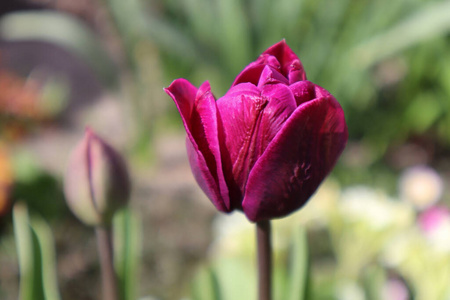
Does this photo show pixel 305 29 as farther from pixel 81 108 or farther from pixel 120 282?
pixel 120 282

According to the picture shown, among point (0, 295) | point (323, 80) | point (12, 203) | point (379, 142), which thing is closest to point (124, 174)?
point (0, 295)

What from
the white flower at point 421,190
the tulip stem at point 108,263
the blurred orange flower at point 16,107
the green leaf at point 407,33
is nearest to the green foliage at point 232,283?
the tulip stem at point 108,263

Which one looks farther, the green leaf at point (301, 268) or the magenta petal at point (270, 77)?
the green leaf at point (301, 268)

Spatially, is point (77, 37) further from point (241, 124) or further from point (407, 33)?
point (241, 124)

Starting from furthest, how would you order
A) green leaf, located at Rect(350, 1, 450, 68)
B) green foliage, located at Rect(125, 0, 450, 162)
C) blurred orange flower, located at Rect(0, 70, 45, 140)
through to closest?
blurred orange flower, located at Rect(0, 70, 45, 140) → green foliage, located at Rect(125, 0, 450, 162) → green leaf, located at Rect(350, 1, 450, 68)

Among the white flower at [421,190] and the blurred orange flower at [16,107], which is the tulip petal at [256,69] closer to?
the white flower at [421,190]

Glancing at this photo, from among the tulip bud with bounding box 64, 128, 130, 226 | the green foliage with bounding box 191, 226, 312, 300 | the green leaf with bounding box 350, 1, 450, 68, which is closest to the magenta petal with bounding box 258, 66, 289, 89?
the tulip bud with bounding box 64, 128, 130, 226

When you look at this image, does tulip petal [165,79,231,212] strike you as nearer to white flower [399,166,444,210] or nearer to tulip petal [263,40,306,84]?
tulip petal [263,40,306,84]
